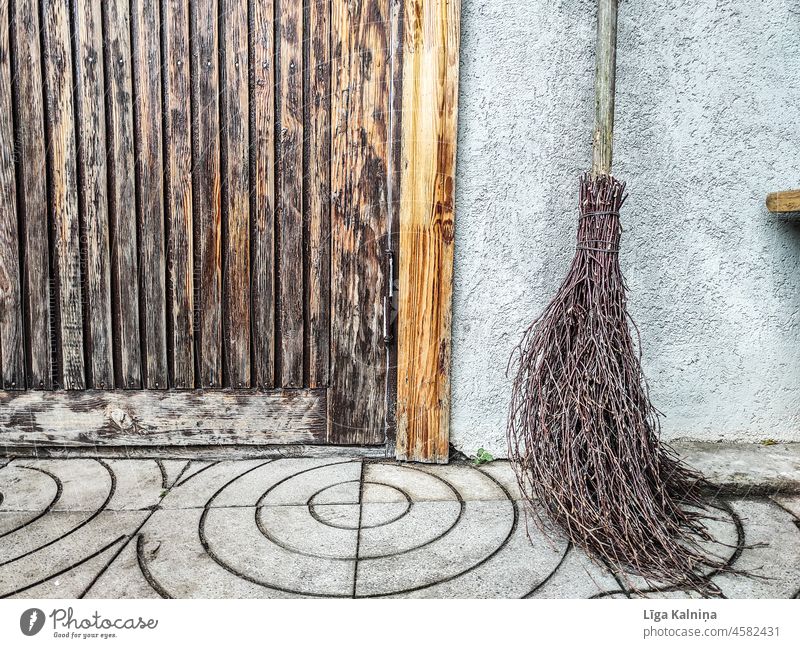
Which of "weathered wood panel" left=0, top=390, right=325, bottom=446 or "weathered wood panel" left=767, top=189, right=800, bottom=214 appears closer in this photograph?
"weathered wood panel" left=767, top=189, right=800, bottom=214

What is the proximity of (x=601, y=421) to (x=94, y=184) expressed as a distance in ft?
6.37

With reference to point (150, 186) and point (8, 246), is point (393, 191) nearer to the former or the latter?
point (150, 186)

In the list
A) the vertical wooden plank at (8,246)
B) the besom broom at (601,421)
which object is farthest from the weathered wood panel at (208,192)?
the besom broom at (601,421)

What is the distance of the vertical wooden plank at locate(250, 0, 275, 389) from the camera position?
6.77 ft

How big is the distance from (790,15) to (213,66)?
6.89 ft

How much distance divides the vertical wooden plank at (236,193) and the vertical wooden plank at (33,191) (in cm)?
66

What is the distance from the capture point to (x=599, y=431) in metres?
1.68

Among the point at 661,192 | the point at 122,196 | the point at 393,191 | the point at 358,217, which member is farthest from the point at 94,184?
the point at 661,192

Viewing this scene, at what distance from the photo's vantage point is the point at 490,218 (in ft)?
6.93

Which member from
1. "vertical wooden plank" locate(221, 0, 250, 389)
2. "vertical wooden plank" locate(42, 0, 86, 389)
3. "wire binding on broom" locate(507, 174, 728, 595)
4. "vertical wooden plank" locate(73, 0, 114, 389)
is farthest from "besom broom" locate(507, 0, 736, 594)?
"vertical wooden plank" locate(42, 0, 86, 389)

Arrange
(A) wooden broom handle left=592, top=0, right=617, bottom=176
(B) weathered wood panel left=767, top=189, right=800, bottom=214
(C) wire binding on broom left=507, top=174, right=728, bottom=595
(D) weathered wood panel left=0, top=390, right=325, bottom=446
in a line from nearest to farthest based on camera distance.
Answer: (C) wire binding on broom left=507, top=174, right=728, bottom=595, (A) wooden broom handle left=592, top=0, right=617, bottom=176, (B) weathered wood panel left=767, top=189, right=800, bottom=214, (D) weathered wood panel left=0, top=390, right=325, bottom=446

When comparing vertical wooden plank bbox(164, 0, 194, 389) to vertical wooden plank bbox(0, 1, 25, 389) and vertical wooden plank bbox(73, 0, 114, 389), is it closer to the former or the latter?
vertical wooden plank bbox(73, 0, 114, 389)

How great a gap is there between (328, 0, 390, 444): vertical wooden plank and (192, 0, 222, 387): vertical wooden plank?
428 mm

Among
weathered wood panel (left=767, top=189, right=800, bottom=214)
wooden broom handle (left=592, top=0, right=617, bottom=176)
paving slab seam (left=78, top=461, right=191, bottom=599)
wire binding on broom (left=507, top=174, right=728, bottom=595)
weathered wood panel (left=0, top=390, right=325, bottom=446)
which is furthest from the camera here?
weathered wood panel (left=0, top=390, right=325, bottom=446)
